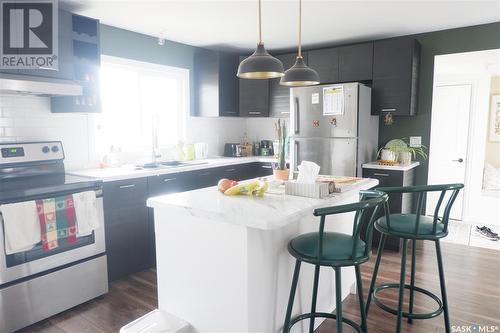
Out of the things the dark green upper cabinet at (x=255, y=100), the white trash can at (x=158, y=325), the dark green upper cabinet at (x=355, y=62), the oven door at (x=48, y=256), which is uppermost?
the dark green upper cabinet at (x=355, y=62)

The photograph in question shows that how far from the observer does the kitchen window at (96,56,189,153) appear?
383 cm

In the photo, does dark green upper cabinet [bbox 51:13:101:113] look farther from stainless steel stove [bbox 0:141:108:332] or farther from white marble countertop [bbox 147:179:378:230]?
white marble countertop [bbox 147:179:378:230]

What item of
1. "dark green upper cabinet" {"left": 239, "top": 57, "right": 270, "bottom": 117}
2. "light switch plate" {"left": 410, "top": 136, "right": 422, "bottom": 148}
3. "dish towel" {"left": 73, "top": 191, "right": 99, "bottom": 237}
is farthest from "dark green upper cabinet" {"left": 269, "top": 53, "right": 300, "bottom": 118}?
"dish towel" {"left": 73, "top": 191, "right": 99, "bottom": 237}

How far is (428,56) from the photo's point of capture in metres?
4.20

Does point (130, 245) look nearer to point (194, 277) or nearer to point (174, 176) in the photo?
point (174, 176)

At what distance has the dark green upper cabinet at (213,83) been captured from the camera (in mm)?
4656

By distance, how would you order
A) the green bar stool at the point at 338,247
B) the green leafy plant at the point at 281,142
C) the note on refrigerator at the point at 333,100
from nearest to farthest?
1. the green bar stool at the point at 338,247
2. the green leafy plant at the point at 281,142
3. the note on refrigerator at the point at 333,100

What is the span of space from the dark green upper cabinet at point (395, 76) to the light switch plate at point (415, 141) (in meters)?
0.35

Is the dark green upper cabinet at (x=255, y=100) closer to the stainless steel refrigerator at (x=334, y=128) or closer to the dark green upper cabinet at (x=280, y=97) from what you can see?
the dark green upper cabinet at (x=280, y=97)

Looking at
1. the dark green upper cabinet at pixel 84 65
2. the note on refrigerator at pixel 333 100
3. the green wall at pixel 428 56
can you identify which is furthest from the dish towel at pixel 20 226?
the green wall at pixel 428 56

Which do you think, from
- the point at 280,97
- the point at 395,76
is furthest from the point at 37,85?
the point at 395,76

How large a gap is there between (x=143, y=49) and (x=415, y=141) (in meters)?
3.38

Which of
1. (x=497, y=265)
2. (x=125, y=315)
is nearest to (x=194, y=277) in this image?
(x=125, y=315)

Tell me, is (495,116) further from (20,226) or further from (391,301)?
(20,226)
